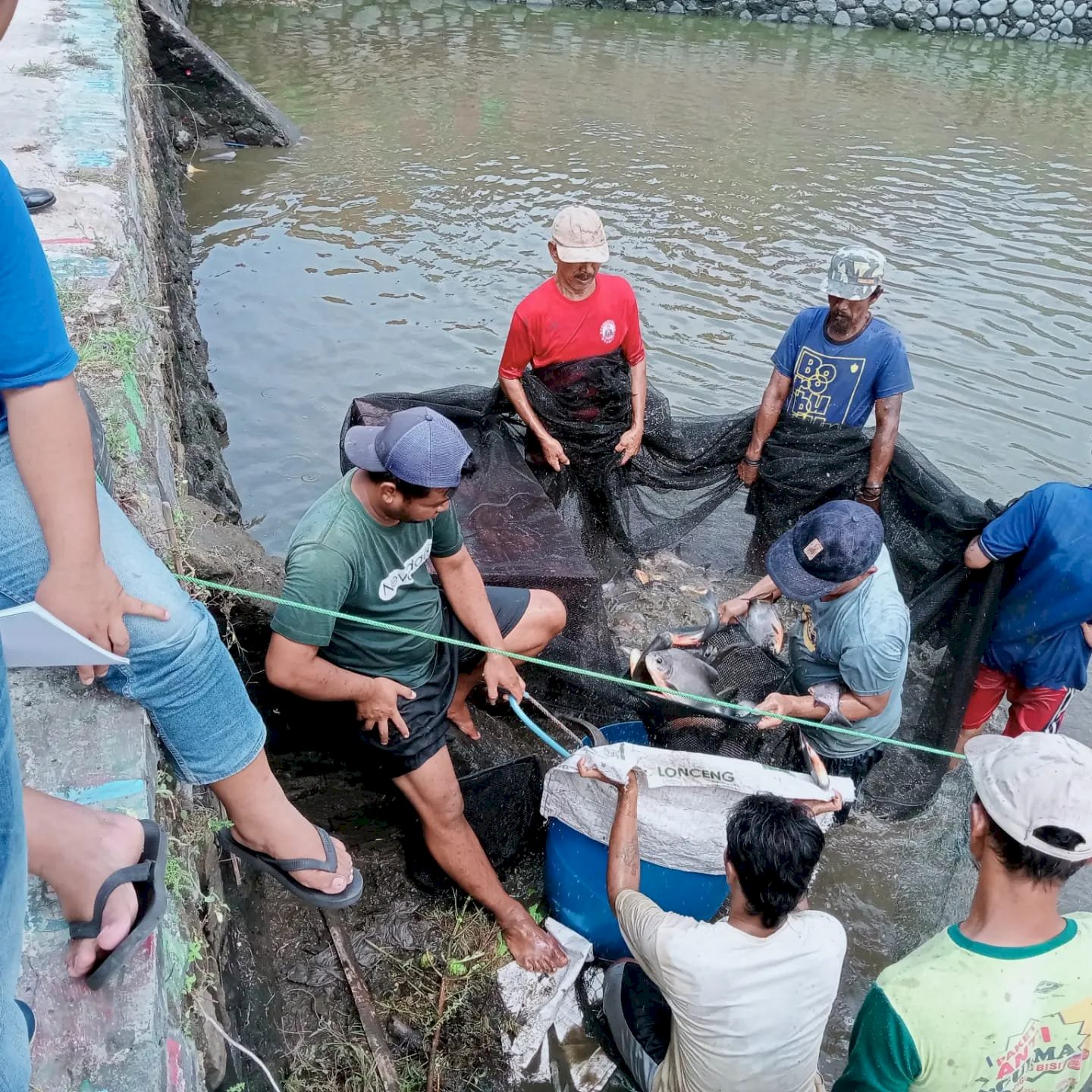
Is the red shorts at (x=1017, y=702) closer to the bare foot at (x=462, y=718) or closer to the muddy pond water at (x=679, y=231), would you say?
the muddy pond water at (x=679, y=231)

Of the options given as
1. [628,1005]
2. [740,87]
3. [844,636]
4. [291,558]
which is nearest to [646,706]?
[844,636]

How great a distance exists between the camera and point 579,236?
202 inches

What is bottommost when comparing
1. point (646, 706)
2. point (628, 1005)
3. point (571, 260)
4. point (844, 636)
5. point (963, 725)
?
point (963, 725)

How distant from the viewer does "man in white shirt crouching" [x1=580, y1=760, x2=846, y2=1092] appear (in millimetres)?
2463

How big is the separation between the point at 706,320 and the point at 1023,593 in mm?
5466

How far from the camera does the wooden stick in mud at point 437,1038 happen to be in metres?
3.06

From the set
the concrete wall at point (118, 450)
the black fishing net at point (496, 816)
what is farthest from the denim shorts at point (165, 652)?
the black fishing net at point (496, 816)

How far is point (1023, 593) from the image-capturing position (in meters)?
4.08

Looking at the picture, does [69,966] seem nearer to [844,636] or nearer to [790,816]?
[790,816]

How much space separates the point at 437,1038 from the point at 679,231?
31.4 feet

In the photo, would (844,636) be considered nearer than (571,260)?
Yes

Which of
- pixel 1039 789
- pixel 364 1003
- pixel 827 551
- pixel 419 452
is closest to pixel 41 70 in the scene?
pixel 419 452

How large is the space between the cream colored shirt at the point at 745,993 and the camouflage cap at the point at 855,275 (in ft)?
10.5

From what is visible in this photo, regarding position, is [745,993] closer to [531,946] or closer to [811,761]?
[811,761]
